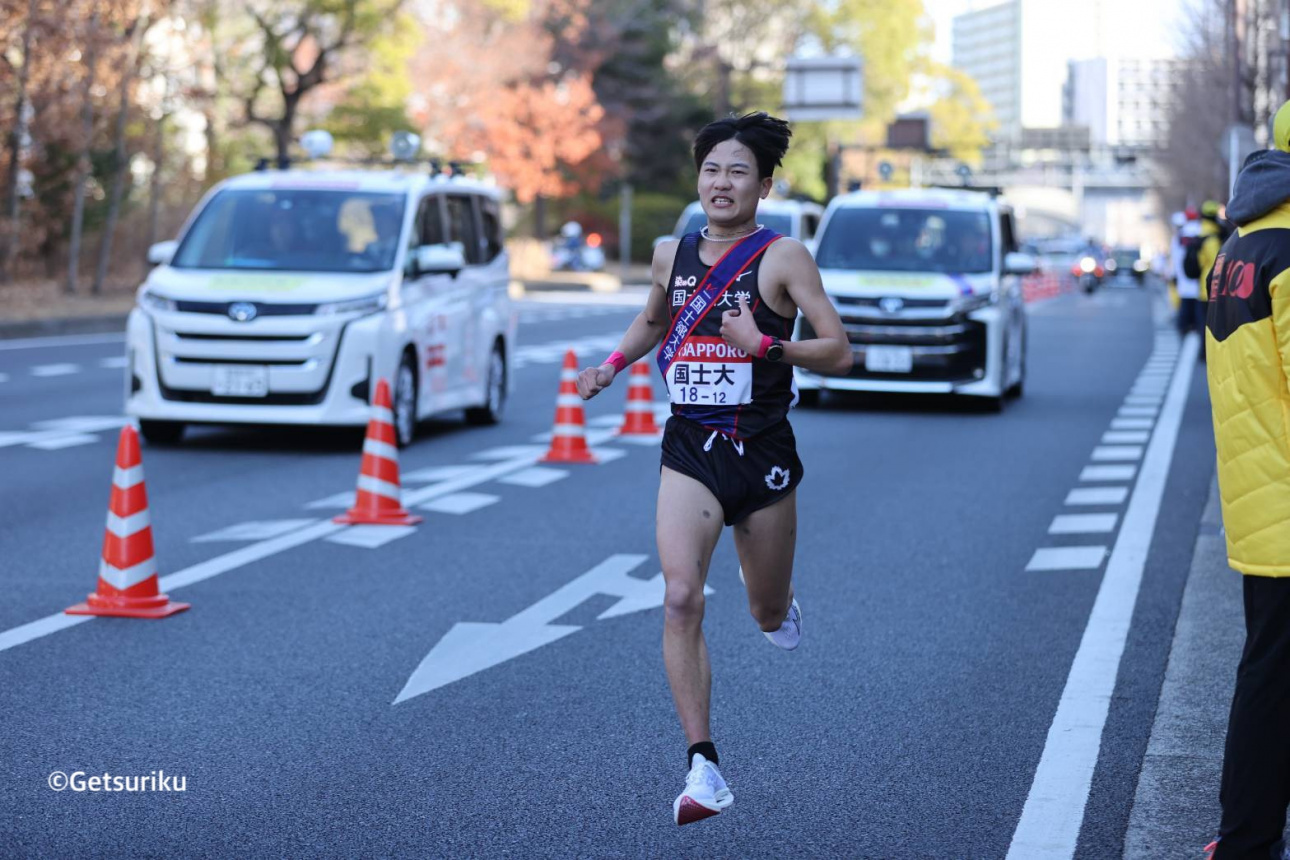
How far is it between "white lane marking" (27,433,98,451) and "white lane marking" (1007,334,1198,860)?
23.7 feet

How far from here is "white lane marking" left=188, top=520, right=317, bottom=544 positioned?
10195mm

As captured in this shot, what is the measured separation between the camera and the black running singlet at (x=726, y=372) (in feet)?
17.5

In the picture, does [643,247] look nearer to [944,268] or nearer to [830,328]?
[944,268]

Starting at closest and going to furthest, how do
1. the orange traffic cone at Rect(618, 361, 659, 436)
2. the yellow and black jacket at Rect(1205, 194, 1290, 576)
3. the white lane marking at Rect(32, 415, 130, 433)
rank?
1. the yellow and black jacket at Rect(1205, 194, 1290, 576)
2. the white lane marking at Rect(32, 415, 130, 433)
3. the orange traffic cone at Rect(618, 361, 659, 436)

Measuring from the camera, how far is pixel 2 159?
32.5 meters

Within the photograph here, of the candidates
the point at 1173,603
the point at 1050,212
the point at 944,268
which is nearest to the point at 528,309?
the point at 944,268

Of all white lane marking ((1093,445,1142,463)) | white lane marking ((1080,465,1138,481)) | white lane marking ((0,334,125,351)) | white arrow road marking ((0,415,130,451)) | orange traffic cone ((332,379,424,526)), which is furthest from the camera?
white lane marking ((0,334,125,351))

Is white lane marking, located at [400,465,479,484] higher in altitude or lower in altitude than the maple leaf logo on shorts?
lower

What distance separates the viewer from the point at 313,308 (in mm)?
14094

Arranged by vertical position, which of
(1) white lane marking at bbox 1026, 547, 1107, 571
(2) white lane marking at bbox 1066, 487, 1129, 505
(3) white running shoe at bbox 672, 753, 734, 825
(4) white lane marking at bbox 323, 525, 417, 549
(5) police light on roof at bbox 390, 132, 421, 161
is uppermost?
(5) police light on roof at bbox 390, 132, 421, 161

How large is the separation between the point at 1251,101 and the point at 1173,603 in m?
30.9

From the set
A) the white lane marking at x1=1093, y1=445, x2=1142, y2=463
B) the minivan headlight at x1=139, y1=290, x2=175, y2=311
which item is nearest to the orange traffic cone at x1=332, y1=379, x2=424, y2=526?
the minivan headlight at x1=139, y1=290, x2=175, y2=311

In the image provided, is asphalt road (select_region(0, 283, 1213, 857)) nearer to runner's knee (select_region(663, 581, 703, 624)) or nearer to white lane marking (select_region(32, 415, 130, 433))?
runner's knee (select_region(663, 581, 703, 624))
